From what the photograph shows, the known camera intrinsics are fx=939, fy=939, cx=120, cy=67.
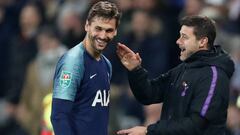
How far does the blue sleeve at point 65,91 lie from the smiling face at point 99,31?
0.24 m

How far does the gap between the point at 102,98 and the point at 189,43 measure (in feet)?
3.03

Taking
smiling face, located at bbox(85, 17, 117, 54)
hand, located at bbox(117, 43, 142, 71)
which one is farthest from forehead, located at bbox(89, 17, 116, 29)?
hand, located at bbox(117, 43, 142, 71)

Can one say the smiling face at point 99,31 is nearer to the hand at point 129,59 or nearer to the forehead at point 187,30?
the hand at point 129,59

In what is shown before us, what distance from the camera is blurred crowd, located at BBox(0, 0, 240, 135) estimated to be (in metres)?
12.4

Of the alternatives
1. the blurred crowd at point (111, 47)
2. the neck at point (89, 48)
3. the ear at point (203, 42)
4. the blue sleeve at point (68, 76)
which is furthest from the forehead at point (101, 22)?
the blurred crowd at point (111, 47)

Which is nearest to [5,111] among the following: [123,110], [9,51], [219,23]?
[9,51]

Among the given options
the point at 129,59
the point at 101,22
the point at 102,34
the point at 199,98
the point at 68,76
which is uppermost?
the point at 101,22

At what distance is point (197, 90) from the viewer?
26.9ft

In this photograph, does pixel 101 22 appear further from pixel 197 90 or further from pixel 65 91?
pixel 197 90

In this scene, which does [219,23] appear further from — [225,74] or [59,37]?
[225,74]

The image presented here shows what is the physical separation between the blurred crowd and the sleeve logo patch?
3.74 meters

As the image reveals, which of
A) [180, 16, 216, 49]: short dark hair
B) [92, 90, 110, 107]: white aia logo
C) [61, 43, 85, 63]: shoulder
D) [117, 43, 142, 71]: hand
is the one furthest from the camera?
[117, 43, 142, 71]: hand

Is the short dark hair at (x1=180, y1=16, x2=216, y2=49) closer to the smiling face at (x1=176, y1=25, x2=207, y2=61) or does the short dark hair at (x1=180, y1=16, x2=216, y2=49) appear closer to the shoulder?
the smiling face at (x1=176, y1=25, x2=207, y2=61)

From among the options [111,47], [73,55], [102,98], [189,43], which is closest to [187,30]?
[189,43]
